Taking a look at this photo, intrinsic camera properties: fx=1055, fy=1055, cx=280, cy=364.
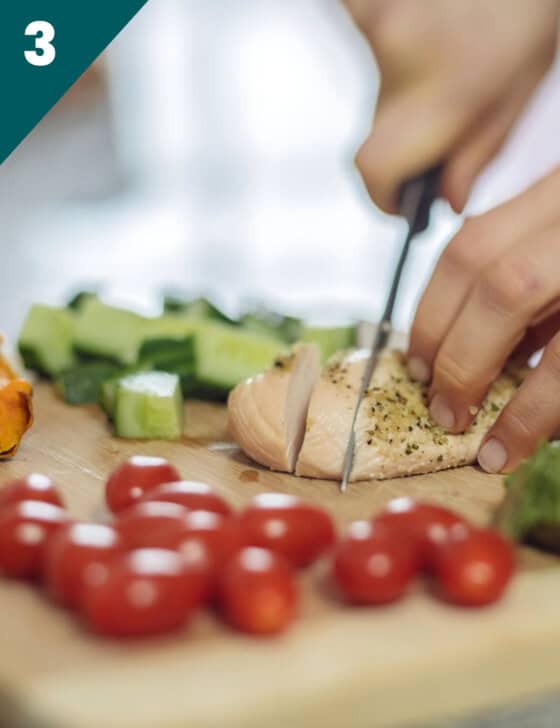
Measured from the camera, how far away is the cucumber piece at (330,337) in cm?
394

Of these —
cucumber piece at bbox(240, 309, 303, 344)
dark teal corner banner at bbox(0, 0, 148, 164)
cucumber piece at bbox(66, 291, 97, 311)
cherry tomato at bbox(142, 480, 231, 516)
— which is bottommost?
cucumber piece at bbox(66, 291, 97, 311)

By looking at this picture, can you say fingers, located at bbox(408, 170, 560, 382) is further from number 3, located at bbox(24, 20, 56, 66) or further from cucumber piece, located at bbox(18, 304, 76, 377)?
number 3, located at bbox(24, 20, 56, 66)

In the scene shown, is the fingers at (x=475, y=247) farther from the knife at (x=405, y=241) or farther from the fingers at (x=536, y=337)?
the fingers at (x=536, y=337)

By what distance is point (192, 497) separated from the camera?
2215 millimetres

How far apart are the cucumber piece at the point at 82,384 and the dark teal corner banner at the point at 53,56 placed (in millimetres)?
930

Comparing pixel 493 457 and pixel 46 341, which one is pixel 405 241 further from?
pixel 46 341

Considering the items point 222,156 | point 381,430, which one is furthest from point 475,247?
point 222,156

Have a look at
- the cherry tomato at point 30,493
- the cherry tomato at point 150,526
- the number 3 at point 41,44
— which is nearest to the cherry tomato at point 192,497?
the cherry tomato at point 150,526

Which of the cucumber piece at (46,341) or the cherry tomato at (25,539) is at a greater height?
the cherry tomato at (25,539)

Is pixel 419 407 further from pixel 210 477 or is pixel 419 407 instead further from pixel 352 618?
pixel 352 618

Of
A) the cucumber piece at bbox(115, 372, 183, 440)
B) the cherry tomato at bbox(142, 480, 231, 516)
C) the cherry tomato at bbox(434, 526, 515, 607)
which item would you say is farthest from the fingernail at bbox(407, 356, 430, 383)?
the cherry tomato at bbox(434, 526, 515, 607)

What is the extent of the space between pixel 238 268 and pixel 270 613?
8435 millimetres

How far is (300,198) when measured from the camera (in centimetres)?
1226

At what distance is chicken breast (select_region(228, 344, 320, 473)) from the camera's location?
112 inches
